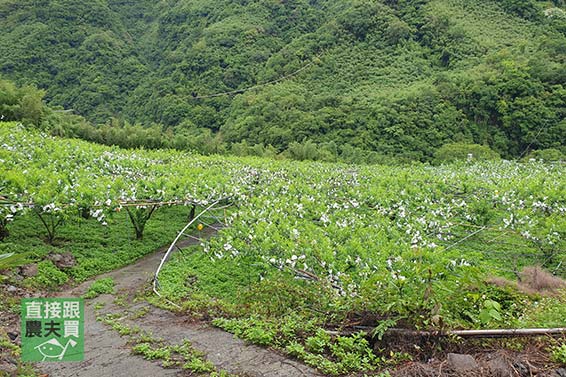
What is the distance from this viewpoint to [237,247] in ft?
24.2

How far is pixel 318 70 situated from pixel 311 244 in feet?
142

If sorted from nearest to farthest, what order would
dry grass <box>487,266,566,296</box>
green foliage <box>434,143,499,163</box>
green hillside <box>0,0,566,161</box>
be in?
dry grass <box>487,266,566,296</box> → green foliage <box>434,143,499,163</box> → green hillside <box>0,0,566,161</box>

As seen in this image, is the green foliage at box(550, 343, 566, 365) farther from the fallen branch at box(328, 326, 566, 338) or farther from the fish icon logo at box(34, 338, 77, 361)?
the fish icon logo at box(34, 338, 77, 361)

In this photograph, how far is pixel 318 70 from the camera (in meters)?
47.8

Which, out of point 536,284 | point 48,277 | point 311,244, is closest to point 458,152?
point 536,284

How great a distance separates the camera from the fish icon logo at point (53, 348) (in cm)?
450

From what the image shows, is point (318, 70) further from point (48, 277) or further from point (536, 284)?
point (536, 284)

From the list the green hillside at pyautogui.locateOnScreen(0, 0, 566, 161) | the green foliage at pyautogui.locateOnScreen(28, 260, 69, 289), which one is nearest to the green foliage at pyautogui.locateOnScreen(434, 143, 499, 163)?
the green hillside at pyautogui.locateOnScreen(0, 0, 566, 161)

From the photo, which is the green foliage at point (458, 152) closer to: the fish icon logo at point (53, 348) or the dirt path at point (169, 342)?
the dirt path at point (169, 342)

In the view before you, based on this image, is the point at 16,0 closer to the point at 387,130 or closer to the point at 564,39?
the point at 387,130

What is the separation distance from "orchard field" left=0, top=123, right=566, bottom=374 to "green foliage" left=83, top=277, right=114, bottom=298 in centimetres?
64

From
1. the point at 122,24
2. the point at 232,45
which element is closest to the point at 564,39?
the point at 232,45

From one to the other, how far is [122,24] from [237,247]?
65.9 m

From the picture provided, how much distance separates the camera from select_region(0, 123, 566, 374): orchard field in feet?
15.5
